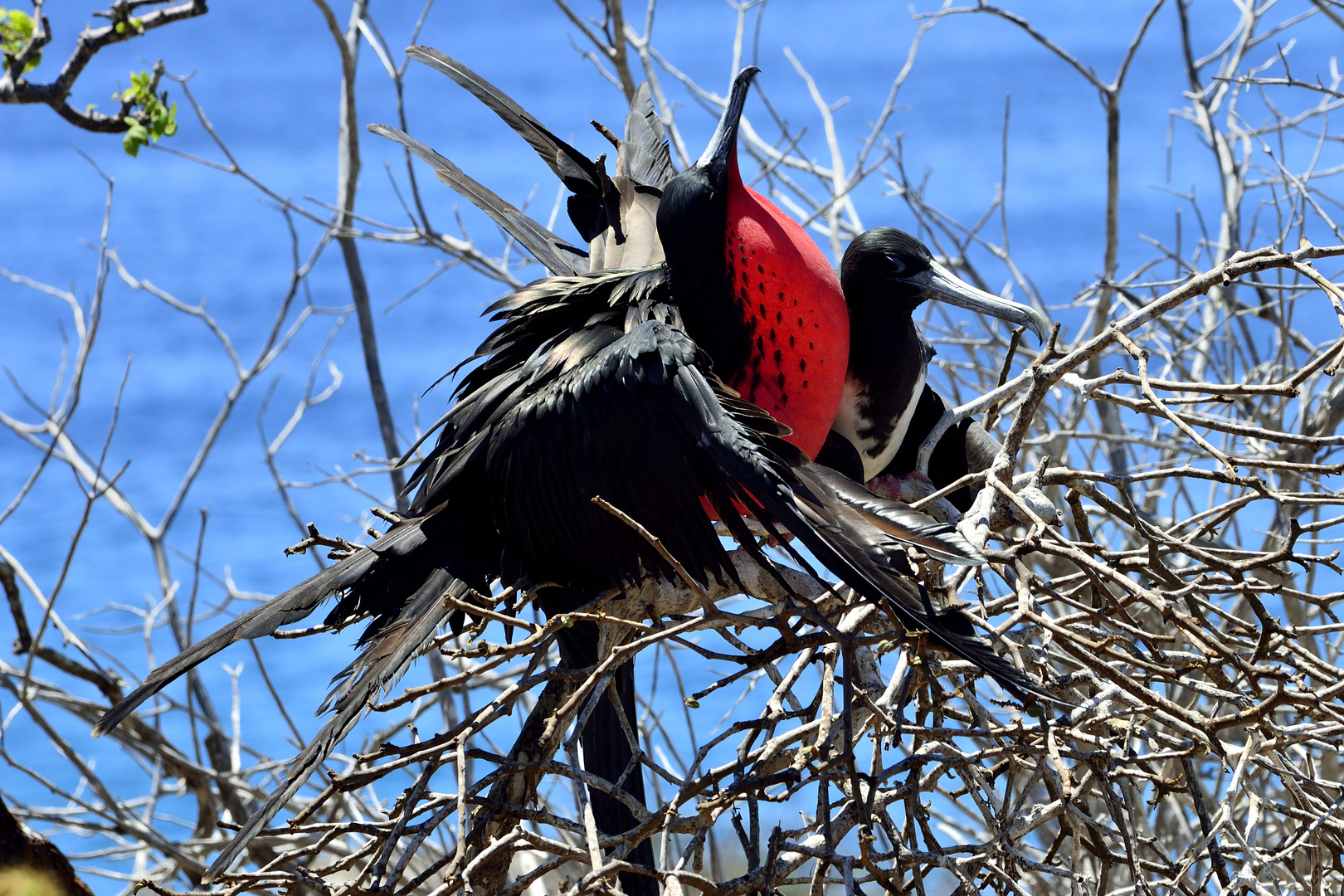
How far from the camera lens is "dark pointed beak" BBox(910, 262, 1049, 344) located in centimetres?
163

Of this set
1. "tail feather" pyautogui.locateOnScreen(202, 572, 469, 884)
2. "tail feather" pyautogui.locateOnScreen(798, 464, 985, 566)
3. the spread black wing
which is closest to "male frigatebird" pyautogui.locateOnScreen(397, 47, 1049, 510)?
the spread black wing

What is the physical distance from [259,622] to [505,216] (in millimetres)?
777

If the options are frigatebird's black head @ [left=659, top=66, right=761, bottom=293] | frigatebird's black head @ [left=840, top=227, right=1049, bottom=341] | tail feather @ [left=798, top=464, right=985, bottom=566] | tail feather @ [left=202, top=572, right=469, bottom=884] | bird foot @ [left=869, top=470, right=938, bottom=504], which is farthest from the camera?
bird foot @ [left=869, top=470, right=938, bottom=504]

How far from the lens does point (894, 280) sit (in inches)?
68.8

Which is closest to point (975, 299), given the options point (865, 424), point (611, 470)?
point (865, 424)

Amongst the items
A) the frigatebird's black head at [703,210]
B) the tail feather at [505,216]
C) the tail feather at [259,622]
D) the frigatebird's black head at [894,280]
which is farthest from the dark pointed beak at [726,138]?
the tail feather at [259,622]

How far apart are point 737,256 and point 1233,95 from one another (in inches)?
65.8

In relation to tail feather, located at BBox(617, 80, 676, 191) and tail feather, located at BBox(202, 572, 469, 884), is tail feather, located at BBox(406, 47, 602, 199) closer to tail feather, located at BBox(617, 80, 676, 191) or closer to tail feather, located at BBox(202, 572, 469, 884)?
tail feather, located at BBox(617, 80, 676, 191)

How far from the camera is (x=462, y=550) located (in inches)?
62.5

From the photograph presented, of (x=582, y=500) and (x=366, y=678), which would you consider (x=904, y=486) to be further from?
(x=366, y=678)

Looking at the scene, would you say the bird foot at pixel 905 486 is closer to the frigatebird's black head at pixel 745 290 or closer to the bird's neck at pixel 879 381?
the bird's neck at pixel 879 381

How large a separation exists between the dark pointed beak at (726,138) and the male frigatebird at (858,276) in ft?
0.60

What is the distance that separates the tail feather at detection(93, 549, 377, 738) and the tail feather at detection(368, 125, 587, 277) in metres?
0.59

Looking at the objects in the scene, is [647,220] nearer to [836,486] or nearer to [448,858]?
[836,486]
